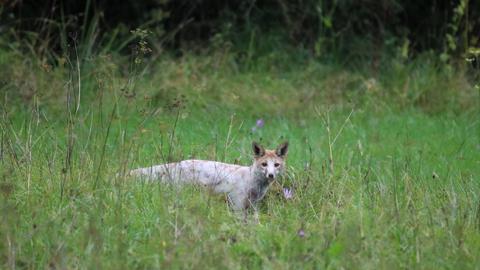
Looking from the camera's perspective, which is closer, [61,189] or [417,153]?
[61,189]

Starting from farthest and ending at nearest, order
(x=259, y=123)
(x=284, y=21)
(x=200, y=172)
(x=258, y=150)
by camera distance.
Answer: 1. (x=284, y=21)
2. (x=259, y=123)
3. (x=258, y=150)
4. (x=200, y=172)

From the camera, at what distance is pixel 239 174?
756cm

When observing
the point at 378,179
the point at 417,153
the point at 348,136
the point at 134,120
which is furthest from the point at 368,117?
the point at 378,179

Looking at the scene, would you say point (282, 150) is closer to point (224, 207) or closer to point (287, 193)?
point (287, 193)

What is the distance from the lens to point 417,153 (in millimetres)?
8992

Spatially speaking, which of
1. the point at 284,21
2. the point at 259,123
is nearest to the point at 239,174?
the point at 259,123

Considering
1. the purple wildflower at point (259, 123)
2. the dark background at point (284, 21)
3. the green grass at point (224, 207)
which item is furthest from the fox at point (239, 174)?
the dark background at point (284, 21)

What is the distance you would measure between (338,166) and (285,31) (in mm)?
6316

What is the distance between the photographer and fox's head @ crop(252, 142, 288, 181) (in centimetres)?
737

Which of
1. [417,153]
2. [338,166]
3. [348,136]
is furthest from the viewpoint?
[348,136]

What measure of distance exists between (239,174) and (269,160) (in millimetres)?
323

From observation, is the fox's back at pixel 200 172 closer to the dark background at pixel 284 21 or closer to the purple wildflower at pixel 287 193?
the purple wildflower at pixel 287 193

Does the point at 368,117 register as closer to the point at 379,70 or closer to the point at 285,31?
the point at 379,70

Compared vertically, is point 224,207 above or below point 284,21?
below
